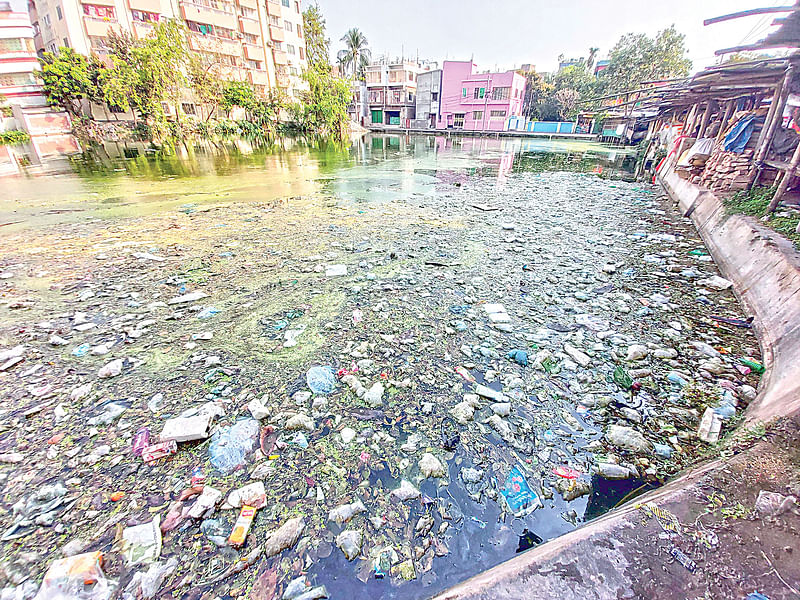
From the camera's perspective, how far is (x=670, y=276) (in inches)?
129

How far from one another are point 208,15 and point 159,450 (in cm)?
3530

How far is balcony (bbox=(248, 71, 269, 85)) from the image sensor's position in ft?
98.9

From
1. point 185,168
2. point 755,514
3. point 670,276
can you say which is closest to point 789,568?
point 755,514

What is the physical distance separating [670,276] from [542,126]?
127 ft

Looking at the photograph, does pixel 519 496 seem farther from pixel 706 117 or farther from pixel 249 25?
pixel 249 25

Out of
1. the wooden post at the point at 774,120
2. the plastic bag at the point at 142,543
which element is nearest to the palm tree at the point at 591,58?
the wooden post at the point at 774,120

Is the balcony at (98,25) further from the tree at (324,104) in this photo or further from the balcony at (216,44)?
the tree at (324,104)

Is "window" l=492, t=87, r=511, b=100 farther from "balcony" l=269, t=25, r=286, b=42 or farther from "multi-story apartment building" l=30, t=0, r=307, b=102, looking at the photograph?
"balcony" l=269, t=25, r=286, b=42

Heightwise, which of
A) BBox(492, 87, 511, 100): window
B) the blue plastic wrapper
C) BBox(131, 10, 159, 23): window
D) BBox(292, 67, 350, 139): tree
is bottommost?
the blue plastic wrapper

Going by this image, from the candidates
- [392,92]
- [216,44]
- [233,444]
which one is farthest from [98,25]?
[233,444]

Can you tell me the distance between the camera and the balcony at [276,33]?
3067cm

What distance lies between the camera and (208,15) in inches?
1017

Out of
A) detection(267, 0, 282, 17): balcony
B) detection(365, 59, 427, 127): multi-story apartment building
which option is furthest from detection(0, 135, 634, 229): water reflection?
detection(365, 59, 427, 127): multi-story apartment building

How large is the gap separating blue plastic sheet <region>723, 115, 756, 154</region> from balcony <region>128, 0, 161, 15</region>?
32629 millimetres
